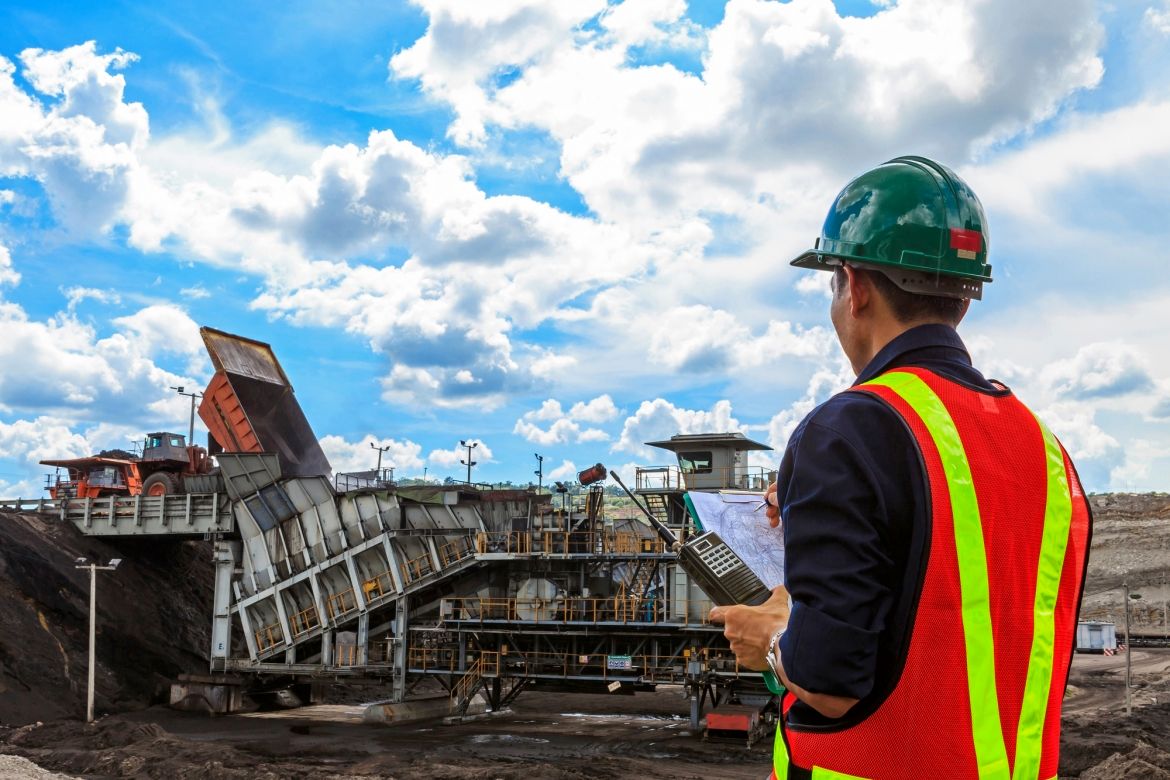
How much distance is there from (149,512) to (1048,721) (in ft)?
133

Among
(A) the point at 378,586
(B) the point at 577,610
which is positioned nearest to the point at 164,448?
(A) the point at 378,586

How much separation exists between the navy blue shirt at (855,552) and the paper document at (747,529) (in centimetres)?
92

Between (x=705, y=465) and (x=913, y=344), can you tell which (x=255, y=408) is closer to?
(x=705, y=465)

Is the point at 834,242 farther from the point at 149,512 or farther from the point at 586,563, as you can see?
the point at 149,512

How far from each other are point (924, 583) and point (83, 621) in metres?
39.4

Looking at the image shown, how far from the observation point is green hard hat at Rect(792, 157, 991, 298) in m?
2.22

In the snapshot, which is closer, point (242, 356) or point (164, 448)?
point (242, 356)

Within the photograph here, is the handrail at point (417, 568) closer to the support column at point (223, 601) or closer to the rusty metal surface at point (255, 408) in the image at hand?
the rusty metal surface at point (255, 408)

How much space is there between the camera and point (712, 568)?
9.13 feet

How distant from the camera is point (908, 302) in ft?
7.41

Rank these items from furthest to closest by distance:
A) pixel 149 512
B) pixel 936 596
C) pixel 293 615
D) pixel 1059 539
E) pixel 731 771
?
pixel 149 512 → pixel 293 615 → pixel 731 771 → pixel 1059 539 → pixel 936 596

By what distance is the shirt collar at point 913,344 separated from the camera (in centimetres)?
214

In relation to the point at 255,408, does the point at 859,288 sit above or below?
below

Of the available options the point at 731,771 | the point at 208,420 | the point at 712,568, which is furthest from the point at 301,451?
the point at 712,568
